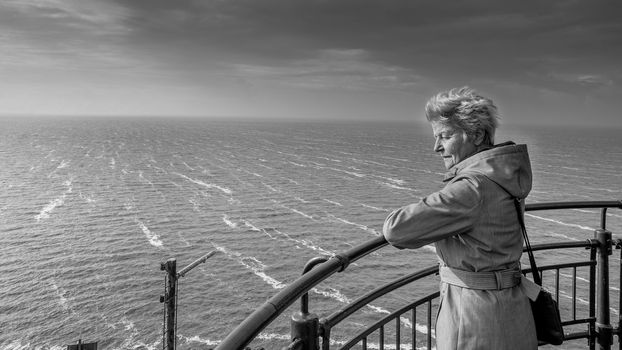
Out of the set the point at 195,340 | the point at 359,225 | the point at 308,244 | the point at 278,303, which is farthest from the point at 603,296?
the point at 359,225

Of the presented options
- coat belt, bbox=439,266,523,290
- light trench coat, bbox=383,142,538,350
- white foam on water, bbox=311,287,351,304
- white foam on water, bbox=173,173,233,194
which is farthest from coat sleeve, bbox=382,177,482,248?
white foam on water, bbox=173,173,233,194

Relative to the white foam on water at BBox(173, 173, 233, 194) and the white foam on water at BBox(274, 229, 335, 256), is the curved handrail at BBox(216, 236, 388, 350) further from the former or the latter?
the white foam on water at BBox(173, 173, 233, 194)

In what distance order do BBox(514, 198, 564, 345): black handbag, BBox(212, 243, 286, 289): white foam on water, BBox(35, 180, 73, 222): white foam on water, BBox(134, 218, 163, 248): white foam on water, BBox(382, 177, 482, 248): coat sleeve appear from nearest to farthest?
BBox(382, 177, 482, 248): coat sleeve
BBox(514, 198, 564, 345): black handbag
BBox(212, 243, 286, 289): white foam on water
BBox(134, 218, 163, 248): white foam on water
BBox(35, 180, 73, 222): white foam on water

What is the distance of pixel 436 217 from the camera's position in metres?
2.44

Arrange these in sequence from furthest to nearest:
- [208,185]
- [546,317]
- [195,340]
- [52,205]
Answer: [208,185]
[52,205]
[195,340]
[546,317]

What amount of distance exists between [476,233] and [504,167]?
398 millimetres

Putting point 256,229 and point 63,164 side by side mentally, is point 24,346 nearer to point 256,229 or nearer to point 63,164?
point 256,229

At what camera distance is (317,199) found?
73.7 meters

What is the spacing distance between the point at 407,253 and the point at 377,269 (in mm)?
5644

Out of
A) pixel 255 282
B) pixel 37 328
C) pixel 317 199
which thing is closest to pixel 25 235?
pixel 37 328

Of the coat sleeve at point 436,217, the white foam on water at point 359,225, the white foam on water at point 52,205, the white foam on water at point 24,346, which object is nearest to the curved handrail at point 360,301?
the coat sleeve at point 436,217

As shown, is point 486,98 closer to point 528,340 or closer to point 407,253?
point 528,340

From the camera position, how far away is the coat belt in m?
2.62

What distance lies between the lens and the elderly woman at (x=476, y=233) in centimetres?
247
